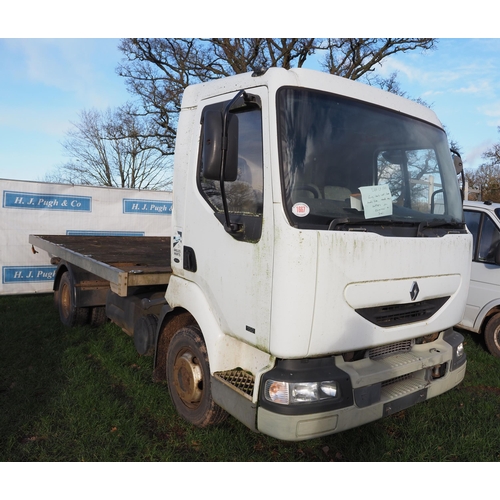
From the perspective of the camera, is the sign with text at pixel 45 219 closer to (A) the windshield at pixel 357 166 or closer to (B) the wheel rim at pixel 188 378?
(B) the wheel rim at pixel 188 378

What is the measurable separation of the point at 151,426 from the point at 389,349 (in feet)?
7.02

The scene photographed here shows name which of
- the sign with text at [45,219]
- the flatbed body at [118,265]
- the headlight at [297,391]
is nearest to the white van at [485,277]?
the headlight at [297,391]

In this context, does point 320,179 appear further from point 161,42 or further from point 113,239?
point 161,42

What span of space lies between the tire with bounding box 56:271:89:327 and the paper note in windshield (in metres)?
4.72

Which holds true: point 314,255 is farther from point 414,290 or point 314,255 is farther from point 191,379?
point 191,379

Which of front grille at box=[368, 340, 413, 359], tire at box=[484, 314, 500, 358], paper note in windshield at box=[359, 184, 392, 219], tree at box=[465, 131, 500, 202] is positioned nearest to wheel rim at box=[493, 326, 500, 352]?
tire at box=[484, 314, 500, 358]

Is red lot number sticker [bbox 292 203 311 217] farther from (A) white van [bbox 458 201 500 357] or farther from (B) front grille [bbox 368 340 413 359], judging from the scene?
(A) white van [bbox 458 201 500 357]

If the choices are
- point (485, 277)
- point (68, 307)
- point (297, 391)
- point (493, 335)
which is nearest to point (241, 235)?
→ point (297, 391)

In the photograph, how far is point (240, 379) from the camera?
290 centimetres

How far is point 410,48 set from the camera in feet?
57.1

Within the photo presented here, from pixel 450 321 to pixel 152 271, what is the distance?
8.71ft

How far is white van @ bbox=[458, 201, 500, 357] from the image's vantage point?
545 centimetres

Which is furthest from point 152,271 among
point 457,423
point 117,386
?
point 457,423

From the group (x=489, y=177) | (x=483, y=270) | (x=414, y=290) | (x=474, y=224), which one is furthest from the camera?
(x=489, y=177)
